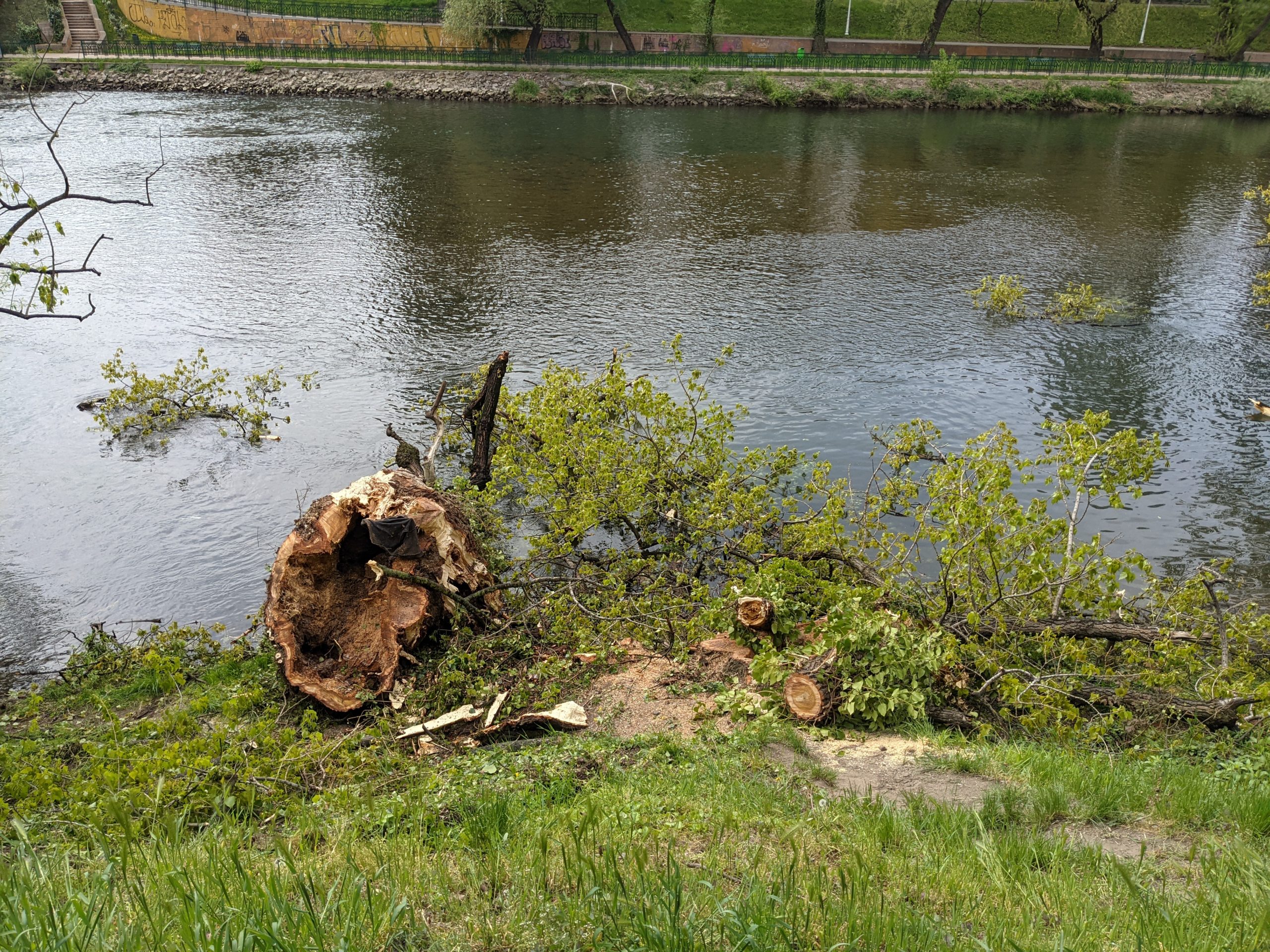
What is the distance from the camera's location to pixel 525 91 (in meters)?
60.4

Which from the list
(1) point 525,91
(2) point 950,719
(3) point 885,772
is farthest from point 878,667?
(1) point 525,91

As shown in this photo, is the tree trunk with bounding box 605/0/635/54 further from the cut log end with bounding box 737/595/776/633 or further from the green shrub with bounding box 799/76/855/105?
the cut log end with bounding box 737/595/776/633

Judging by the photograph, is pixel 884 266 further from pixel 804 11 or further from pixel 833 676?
pixel 804 11

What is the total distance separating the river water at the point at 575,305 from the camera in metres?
15.1

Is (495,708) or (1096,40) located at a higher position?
(1096,40)

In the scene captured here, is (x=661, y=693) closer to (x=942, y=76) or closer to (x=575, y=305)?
(x=575, y=305)

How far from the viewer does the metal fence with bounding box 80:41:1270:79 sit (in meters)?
64.8

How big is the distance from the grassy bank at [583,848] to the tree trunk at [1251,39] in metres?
85.7

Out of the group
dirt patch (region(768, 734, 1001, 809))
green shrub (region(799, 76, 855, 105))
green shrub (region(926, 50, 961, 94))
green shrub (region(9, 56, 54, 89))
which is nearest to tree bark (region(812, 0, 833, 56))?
green shrub (region(799, 76, 855, 105))

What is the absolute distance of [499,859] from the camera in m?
5.12

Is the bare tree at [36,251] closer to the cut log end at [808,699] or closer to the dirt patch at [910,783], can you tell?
the cut log end at [808,699]

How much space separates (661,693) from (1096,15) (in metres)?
81.7

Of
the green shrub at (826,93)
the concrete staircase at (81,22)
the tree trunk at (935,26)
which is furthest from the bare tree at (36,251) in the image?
the tree trunk at (935,26)

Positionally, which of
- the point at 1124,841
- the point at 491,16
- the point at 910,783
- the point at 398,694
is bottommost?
the point at 398,694
